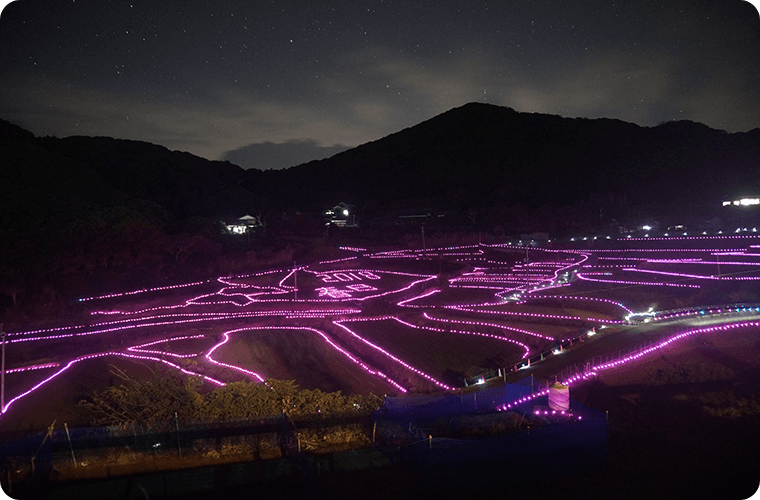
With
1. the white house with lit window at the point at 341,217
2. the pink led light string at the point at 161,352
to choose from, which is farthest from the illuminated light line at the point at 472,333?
the white house with lit window at the point at 341,217

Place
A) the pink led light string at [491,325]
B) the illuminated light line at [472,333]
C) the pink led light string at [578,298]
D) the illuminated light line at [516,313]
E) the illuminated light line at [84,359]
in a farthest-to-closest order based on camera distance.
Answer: the pink led light string at [578,298] < the illuminated light line at [516,313] < the pink led light string at [491,325] < the illuminated light line at [472,333] < the illuminated light line at [84,359]

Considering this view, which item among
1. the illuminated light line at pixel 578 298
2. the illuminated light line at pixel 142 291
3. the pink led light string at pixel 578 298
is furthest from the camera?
the illuminated light line at pixel 142 291

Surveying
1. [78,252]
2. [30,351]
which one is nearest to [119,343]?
[30,351]

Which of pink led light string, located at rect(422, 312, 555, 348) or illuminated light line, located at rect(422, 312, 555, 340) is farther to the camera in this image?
illuminated light line, located at rect(422, 312, 555, 340)

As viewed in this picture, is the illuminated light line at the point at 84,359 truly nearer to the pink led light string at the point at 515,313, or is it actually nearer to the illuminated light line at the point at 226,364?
the illuminated light line at the point at 226,364

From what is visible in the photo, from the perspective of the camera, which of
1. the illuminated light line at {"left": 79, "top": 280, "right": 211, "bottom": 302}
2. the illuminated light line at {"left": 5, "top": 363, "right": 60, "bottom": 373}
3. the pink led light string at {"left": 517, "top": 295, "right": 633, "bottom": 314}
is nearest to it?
the illuminated light line at {"left": 5, "top": 363, "right": 60, "bottom": 373}

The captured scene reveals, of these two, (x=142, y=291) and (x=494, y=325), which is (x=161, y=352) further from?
(x=142, y=291)

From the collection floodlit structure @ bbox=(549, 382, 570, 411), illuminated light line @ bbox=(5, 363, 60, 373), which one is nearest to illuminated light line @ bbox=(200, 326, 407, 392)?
illuminated light line @ bbox=(5, 363, 60, 373)

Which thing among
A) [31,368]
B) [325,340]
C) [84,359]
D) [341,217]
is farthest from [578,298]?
[341,217]

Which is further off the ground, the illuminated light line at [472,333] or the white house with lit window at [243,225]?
the white house with lit window at [243,225]

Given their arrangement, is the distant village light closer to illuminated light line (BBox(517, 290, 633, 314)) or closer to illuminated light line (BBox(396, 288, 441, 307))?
illuminated light line (BBox(517, 290, 633, 314))

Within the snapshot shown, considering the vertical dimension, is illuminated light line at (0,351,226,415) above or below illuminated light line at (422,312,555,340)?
below
